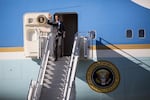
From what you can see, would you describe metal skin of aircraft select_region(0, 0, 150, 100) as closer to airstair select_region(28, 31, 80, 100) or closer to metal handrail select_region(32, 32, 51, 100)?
airstair select_region(28, 31, 80, 100)

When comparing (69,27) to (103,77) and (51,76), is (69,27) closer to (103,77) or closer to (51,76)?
(103,77)

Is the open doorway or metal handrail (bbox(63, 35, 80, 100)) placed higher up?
the open doorway

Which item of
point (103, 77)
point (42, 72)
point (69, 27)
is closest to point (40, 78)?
point (42, 72)

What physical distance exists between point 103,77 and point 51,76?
2.06m

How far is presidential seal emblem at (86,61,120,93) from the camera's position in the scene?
11.4m

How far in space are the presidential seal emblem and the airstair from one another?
1136 mm

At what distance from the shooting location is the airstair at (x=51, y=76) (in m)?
10.0

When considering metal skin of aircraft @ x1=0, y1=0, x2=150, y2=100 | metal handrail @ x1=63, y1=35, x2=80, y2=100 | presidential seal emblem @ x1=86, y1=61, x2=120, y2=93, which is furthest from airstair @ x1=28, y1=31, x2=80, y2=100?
presidential seal emblem @ x1=86, y1=61, x2=120, y2=93

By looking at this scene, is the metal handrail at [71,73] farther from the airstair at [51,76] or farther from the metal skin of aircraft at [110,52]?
the metal skin of aircraft at [110,52]

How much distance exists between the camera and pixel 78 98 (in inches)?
450

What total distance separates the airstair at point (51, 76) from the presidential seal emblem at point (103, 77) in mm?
1136

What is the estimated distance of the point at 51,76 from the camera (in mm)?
10562

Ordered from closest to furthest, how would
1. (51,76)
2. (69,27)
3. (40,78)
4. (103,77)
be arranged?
1. (40,78)
2. (51,76)
3. (103,77)
4. (69,27)

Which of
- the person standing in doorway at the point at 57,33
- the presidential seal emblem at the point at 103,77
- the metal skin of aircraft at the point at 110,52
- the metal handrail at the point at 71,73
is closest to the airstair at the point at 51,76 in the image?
the metal handrail at the point at 71,73
